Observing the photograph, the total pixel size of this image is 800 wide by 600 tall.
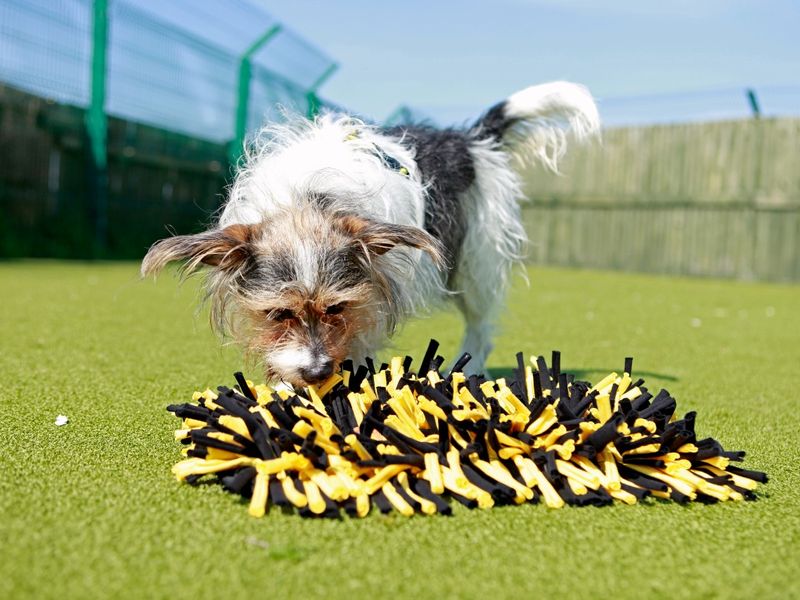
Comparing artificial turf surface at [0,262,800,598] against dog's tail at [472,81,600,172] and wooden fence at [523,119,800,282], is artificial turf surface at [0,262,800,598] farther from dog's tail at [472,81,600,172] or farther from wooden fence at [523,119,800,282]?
wooden fence at [523,119,800,282]

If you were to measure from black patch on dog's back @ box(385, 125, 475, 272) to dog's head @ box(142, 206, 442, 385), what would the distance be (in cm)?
89

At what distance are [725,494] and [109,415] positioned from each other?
2.11 metres

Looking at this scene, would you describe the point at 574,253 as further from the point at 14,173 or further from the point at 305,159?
the point at 305,159

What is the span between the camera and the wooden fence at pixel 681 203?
14.6 metres

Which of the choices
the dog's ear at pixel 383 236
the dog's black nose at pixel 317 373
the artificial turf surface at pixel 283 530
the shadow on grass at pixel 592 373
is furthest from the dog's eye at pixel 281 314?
the shadow on grass at pixel 592 373

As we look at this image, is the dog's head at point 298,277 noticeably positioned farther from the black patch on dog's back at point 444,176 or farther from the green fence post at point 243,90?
the green fence post at point 243,90

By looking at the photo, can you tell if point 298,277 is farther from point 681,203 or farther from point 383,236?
point 681,203

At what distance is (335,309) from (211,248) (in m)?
0.50

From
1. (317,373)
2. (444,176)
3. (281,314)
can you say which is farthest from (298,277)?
(444,176)

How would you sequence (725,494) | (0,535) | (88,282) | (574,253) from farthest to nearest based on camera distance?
(574,253), (88,282), (725,494), (0,535)

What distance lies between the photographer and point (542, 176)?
17984 mm

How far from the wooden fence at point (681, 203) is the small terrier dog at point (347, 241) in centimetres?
1089

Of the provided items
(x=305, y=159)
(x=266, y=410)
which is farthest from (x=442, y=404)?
(x=305, y=159)

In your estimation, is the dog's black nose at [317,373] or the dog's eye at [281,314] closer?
the dog's black nose at [317,373]
